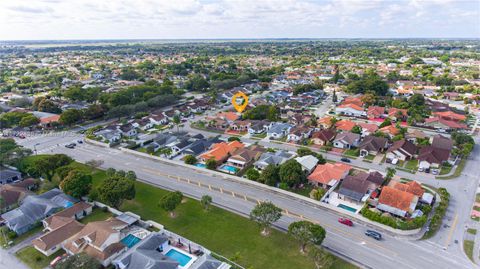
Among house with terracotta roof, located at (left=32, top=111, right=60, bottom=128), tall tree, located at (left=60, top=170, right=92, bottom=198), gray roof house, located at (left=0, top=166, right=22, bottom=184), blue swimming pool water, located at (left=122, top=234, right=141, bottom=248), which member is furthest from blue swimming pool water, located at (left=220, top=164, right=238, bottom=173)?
house with terracotta roof, located at (left=32, top=111, right=60, bottom=128)

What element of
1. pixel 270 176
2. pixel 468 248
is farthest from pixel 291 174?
pixel 468 248

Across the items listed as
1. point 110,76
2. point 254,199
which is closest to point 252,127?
point 254,199

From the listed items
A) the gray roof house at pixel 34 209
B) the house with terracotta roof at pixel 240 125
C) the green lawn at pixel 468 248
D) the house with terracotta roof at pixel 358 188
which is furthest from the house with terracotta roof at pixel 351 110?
the gray roof house at pixel 34 209

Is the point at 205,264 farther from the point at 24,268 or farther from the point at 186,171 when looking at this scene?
the point at 186,171

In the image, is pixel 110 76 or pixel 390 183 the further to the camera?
pixel 110 76

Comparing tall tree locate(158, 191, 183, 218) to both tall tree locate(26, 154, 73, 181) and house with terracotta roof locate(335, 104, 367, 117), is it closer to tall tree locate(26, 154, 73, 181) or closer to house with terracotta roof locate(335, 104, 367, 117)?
tall tree locate(26, 154, 73, 181)

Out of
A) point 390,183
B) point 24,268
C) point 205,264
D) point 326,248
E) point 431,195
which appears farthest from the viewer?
point 390,183

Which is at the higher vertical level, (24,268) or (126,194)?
(126,194)
